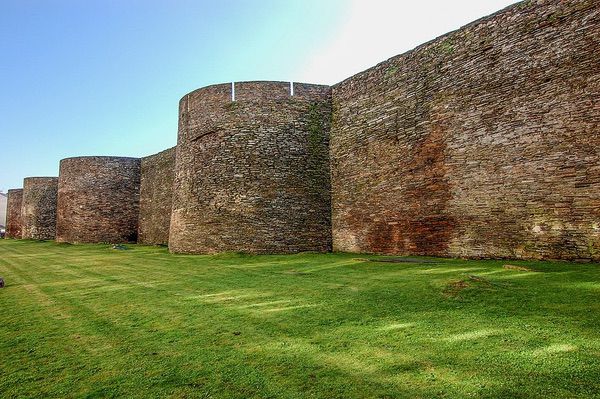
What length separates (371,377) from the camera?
288 cm

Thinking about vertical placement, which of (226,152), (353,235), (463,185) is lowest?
(353,235)

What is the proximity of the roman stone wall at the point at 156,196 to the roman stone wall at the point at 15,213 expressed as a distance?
22.6m

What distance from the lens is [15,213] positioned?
39.3 meters

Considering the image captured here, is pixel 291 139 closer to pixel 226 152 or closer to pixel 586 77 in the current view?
pixel 226 152

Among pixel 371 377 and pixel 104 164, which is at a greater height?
pixel 104 164

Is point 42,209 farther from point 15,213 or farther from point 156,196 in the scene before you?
point 156,196

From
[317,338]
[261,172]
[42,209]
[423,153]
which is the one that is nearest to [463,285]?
[317,338]

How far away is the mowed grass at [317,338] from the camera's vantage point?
110 inches

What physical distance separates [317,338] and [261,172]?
10.1m

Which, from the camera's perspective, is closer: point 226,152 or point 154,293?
point 154,293

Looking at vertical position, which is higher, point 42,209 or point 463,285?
point 42,209

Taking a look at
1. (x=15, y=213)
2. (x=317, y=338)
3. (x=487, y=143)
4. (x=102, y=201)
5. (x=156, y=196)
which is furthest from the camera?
(x=15, y=213)

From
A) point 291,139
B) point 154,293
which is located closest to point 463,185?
point 291,139

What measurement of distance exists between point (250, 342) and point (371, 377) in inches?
53.1
